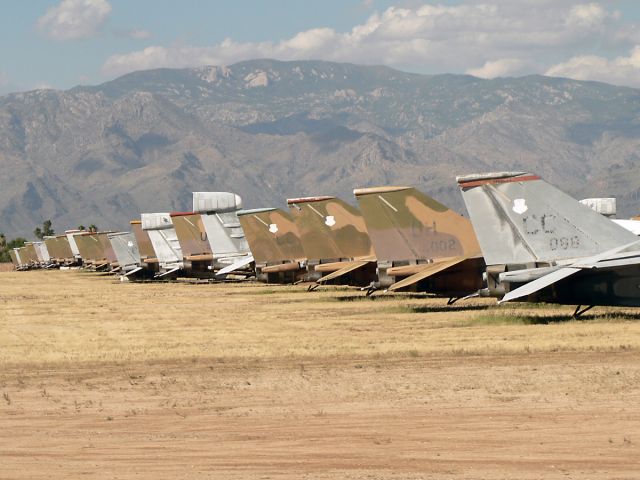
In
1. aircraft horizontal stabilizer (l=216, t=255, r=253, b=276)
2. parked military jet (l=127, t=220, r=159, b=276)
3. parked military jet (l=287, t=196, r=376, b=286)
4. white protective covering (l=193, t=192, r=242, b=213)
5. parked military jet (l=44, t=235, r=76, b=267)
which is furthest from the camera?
parked military jet (l=44, t=235, r=76, b=267)

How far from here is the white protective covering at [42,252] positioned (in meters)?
Answer: 141

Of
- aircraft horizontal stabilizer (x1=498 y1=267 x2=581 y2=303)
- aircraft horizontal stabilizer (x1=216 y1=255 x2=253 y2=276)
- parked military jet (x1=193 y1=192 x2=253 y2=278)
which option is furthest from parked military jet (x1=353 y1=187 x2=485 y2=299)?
parked military jet (x1=193 y1=192 x2=253 y2=278)

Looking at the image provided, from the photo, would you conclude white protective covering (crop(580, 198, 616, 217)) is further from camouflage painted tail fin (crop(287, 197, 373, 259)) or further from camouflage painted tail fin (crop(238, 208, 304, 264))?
camouflage painted tail fin (crop(238, 208, 304, 264))

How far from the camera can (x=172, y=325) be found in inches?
1347

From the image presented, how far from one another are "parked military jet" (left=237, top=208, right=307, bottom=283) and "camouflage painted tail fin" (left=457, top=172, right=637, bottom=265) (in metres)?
21.1

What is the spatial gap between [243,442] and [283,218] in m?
36.7

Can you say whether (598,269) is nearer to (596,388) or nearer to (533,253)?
(533,253)

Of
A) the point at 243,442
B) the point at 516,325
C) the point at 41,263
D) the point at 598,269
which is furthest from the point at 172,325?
the point at 41,263

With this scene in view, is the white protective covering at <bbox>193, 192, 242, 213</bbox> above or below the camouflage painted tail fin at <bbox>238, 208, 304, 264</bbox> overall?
above

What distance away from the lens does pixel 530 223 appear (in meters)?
28.5

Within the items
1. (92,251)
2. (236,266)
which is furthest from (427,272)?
(92,251)

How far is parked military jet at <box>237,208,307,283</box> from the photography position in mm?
50312

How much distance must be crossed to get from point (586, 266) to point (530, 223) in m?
2.30

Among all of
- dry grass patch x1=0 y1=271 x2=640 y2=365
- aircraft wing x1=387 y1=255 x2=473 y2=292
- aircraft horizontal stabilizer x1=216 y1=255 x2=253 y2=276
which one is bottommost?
dry grass patch x1=0 y1=271 x2=640 y2=365
